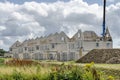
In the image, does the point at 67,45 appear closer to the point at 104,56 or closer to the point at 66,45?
the point at 66,45

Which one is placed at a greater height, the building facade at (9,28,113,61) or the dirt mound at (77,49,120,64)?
the building facade at (9,28,113,61)

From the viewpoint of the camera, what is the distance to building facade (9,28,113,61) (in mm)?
78456

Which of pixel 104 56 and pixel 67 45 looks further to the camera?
pixel 67 45

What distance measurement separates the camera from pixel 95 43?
262ft

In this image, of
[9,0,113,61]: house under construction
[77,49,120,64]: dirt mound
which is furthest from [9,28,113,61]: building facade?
[77,49,120,64]: dirt mound

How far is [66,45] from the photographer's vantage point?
8312cm

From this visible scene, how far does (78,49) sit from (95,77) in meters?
65.9

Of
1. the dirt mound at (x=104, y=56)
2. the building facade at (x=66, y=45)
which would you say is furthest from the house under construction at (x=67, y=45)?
the dirt mound at (x=104, y=56)

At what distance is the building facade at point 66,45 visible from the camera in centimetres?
7846

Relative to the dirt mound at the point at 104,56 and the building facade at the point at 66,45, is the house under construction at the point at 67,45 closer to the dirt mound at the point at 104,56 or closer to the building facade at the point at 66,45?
the building facade at the point at 66,45

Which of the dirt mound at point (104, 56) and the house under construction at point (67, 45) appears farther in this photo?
the house under construction at point (67, 45)

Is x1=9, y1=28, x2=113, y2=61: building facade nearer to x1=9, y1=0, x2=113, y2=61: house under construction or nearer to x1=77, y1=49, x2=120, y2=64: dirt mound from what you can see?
x1=9, y1=0, x2=113, y2=61: house under construction

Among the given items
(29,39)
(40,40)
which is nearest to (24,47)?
(29,39)

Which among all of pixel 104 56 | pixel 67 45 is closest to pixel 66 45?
pixel 67 45
